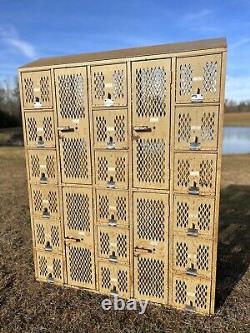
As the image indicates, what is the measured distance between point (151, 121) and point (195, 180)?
77 cm

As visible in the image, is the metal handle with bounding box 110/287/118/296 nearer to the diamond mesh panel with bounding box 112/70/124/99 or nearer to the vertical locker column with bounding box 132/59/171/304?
the vertical locker column with bounding box 132/59/171/304

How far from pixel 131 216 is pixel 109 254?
0.60 meters

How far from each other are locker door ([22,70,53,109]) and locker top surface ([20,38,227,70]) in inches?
4.5

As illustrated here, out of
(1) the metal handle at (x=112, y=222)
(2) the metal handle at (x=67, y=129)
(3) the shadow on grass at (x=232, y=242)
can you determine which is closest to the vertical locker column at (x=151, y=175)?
(1) the metal handle at (x=112, y=222)

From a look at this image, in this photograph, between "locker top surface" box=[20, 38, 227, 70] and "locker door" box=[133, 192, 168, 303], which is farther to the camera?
"locker door" box=[133, 192, 168, 303]

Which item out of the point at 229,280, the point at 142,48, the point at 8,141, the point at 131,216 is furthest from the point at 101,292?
the point at 8,141

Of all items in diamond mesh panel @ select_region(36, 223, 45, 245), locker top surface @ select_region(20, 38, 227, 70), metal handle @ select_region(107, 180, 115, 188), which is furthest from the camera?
diamond mesh panel @ select_region(36, 223, 45, 245)

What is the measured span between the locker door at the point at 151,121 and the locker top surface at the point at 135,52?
16 cm

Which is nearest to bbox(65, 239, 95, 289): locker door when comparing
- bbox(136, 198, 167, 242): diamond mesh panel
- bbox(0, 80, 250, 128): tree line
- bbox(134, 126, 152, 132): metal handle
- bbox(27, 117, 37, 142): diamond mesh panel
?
bbox(136, 198, 167, 242): diamond mesh panel

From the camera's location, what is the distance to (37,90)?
337cm

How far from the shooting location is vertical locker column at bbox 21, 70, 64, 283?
337 cm

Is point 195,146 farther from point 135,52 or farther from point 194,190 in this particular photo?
point 135,52

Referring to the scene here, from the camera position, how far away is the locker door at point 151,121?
2.89 m

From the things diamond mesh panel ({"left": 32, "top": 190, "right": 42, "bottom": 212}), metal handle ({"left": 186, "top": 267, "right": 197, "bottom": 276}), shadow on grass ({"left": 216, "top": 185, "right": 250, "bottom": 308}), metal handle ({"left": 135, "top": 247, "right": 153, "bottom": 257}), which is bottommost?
shadow on grass ({"left": 216, "top": 185, "right": 250, "bottom": 308})
